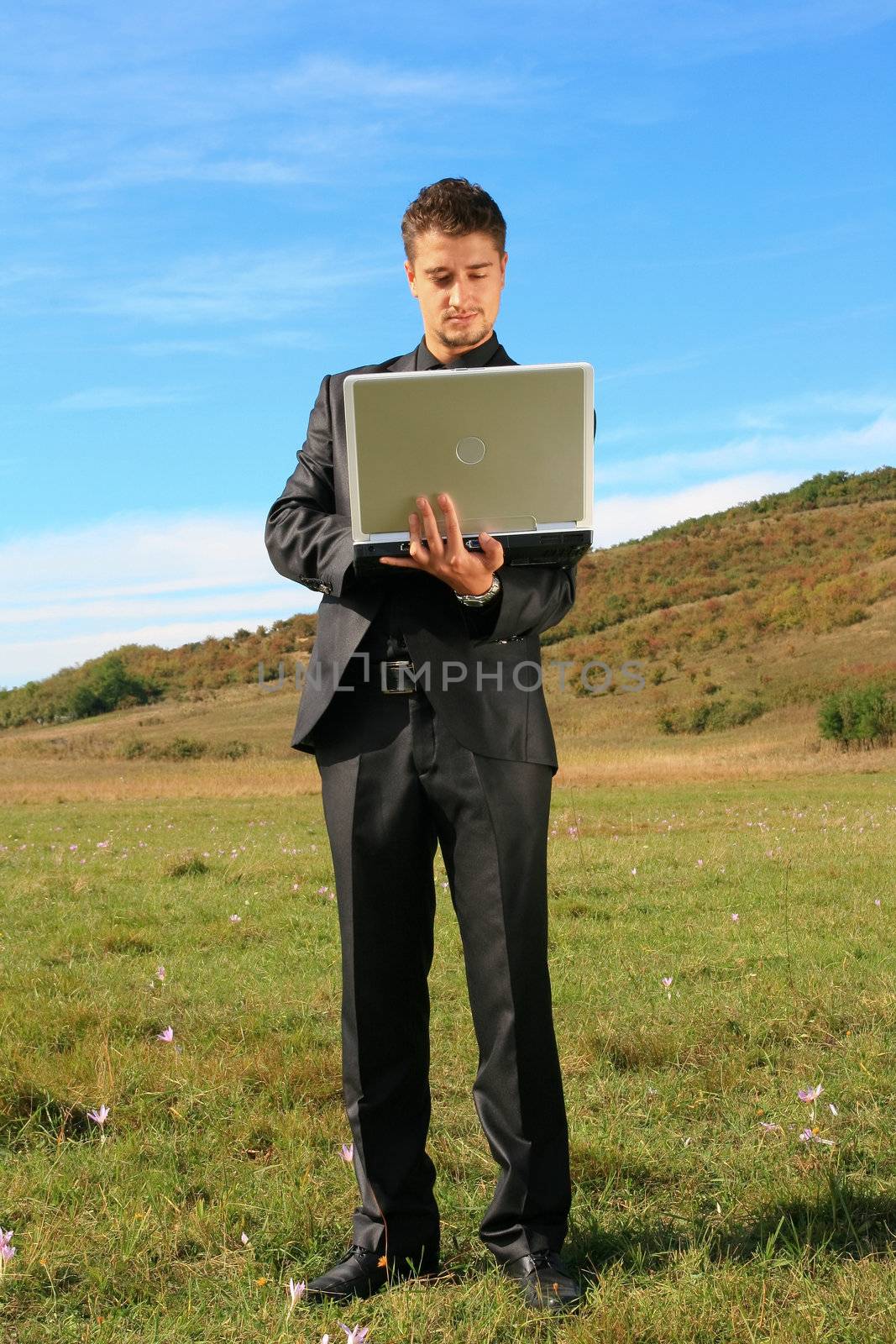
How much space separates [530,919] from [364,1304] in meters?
1.06

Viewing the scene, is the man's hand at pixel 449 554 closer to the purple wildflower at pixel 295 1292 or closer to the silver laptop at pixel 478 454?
the silver laptop at pixel 478 454

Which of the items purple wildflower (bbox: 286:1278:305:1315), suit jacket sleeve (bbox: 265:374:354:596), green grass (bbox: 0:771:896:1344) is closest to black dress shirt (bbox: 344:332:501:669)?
suit jacket sleeve (bbox: 265:374:354:596)

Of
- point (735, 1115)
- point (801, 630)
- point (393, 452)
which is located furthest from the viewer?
point (801, 630)

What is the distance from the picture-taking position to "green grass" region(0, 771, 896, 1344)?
9.73 ft

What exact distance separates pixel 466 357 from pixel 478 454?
0.61 meters

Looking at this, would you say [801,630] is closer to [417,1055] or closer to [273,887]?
[273,887]

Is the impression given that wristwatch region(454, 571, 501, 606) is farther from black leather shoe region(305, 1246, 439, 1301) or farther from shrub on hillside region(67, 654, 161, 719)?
shrub on hillside region(67, 654, 161, 719)

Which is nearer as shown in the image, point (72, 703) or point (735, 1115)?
point (735, 1115)

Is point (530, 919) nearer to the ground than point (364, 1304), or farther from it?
farther from it

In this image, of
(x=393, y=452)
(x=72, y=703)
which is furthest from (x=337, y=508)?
(x=72, y=703)

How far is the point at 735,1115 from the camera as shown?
170 inches

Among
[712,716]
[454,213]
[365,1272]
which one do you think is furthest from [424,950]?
[712,716]

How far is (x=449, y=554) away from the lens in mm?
2773

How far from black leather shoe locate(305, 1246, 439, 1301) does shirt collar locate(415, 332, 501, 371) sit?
244 centimetres
